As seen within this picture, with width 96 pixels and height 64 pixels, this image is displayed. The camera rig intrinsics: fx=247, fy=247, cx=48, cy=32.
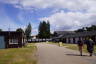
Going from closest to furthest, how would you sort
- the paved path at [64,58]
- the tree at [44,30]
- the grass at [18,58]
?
the paved path at [64,58]
the grass at [18,58]
the tree at [44,30]

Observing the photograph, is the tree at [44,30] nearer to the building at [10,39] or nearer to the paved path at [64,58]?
the building at [10,39]

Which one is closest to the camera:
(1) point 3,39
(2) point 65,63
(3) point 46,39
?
(2) point 65,63

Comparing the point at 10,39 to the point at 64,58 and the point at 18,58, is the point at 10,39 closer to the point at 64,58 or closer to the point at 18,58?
the point at 18,58

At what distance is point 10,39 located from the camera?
47.4 m

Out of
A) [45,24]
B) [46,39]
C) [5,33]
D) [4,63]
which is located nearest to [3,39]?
[5,33]

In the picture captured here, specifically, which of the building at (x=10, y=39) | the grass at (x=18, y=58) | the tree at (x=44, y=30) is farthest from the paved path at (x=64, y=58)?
the tree at (x=44, y=30)

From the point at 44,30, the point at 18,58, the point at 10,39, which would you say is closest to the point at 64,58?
the point at 18,58

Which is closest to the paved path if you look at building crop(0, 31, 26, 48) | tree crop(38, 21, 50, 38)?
building crop(0, 31, 26, 48)

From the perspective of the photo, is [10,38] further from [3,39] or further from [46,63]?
[46,63]

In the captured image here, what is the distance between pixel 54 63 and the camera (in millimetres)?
16047

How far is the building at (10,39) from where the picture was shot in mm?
47062

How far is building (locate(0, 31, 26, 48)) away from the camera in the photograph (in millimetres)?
47062

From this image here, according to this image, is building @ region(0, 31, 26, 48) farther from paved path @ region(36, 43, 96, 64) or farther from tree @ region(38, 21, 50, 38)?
tree @ region(38, 21, 50, 38)

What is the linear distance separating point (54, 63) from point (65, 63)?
2.34ft
